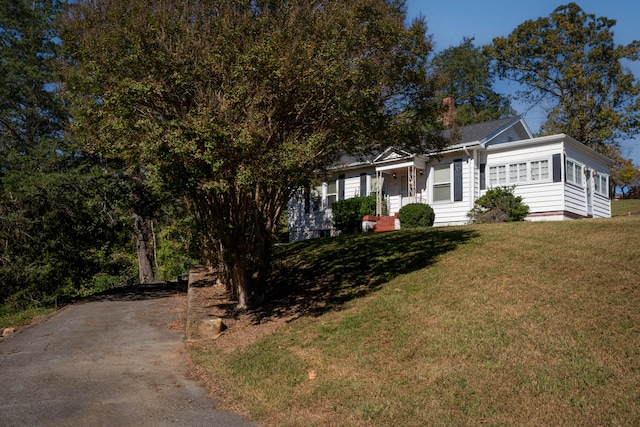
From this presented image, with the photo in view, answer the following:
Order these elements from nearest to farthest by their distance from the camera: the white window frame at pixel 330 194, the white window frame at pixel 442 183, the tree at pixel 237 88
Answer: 1. the tree at pixel 237 88
2. the white window frame at pixel 442 183
3. the white window frame at pixel 330 194

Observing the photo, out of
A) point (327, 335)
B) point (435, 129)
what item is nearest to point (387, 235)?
point (435, 129)

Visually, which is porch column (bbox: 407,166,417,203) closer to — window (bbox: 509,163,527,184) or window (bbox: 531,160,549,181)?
window (bbox: 509,163,527,184)

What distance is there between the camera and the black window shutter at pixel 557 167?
65.2ft

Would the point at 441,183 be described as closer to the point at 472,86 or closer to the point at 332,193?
the point at 332,193

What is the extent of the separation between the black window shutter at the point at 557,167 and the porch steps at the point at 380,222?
6.25 meters

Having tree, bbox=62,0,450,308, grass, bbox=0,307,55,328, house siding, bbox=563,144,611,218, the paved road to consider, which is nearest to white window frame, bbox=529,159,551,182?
house siding, bbox=563,144,611,218

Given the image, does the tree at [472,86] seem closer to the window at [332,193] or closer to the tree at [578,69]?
the tree at [578,69]

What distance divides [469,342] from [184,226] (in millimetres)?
9396

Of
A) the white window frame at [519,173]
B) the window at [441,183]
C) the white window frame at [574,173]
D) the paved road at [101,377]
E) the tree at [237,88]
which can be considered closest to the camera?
the paved road at [101,377]

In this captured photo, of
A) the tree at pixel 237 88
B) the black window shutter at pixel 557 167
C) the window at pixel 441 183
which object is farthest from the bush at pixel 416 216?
the tree at pixel 237 88

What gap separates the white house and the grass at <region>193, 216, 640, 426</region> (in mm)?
7535

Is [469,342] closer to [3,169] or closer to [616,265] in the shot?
[616,265]

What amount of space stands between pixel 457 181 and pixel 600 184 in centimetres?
695

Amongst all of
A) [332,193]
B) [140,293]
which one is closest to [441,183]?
[332,193]
